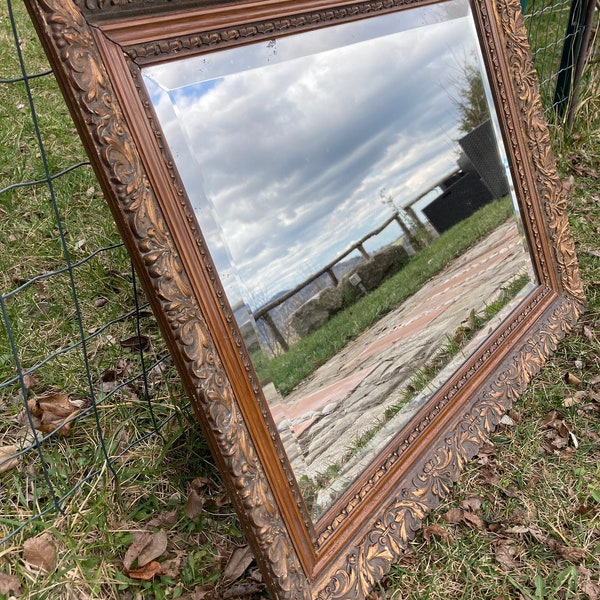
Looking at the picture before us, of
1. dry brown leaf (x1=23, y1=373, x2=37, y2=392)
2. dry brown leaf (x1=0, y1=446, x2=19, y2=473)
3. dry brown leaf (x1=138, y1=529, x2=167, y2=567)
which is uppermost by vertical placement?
dry brown leaf (x1=23, y1=373, x2=37, y2=392)

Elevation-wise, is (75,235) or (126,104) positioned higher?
(126,104)

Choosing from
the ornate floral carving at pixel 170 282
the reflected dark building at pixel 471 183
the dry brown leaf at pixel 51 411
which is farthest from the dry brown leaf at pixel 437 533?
the dry brown leaf at pixel 51 411

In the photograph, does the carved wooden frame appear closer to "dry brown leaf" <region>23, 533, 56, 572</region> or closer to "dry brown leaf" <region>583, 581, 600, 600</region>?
"dry brown leaf" <region>583, 581, 600, 600</region>

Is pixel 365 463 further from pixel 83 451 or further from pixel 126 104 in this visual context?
pixel 126 104

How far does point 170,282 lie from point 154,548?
2.90 ft

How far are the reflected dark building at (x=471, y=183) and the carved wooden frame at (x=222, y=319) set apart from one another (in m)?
0.54

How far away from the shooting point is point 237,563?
5.40ft

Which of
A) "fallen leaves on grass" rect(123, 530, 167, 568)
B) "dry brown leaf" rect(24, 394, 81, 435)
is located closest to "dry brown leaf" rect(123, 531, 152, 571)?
"fallen leaves on grass" rect(123, 530, 167, 568)

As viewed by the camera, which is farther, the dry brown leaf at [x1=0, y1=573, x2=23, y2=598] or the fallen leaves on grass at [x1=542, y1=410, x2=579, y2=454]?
the fallen leaves on grass at [x1=542, y1=410, x2=579, y2=454]

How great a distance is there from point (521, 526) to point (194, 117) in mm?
1471

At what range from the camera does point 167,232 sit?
3.99 feet

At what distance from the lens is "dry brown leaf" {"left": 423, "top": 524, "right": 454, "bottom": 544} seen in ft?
5.52

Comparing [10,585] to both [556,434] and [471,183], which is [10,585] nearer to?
[556,434]

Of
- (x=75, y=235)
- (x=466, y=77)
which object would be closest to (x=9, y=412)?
(x=75, y=235)
